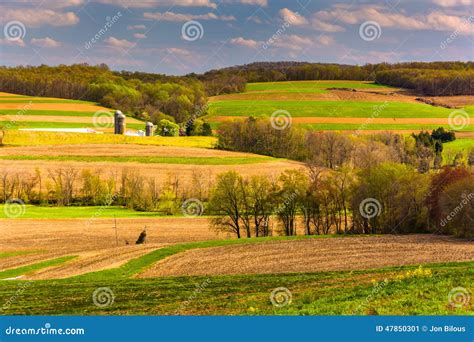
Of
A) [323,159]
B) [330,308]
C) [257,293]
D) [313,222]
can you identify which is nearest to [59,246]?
[313,222]

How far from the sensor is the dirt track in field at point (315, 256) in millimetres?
28156

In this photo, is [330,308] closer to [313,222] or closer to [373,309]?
[373,309]

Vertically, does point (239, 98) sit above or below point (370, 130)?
above

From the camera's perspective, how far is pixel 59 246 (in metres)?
41.5

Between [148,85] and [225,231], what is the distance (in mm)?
77769
